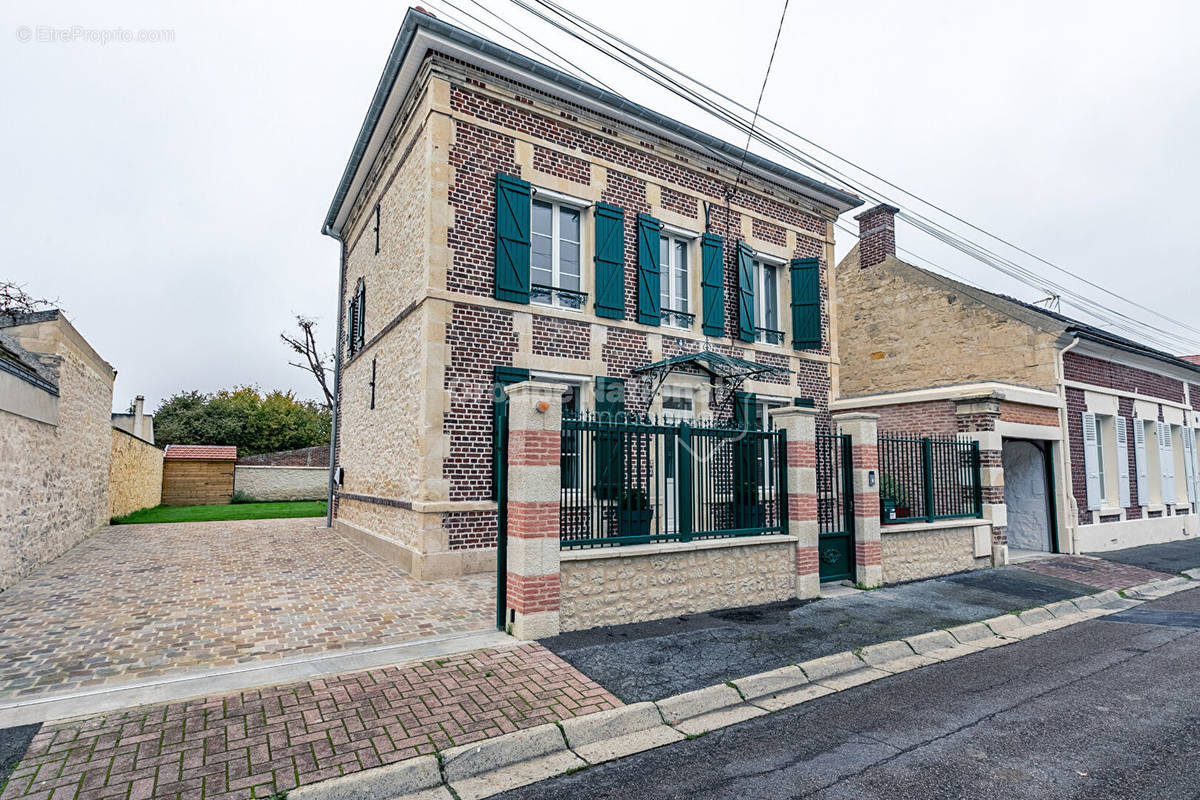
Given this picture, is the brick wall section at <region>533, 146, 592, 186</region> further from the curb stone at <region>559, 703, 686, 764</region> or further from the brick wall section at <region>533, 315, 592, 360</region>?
the curb stone at <region>559, 703, 686, 764</region>

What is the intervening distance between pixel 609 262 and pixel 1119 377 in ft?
40.9

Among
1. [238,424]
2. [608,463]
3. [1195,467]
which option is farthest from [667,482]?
[238,424]

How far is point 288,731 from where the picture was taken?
3570 millimetres

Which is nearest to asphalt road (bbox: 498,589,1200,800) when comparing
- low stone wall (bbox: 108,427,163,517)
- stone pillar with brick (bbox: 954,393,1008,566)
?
stone pillar with brick (bbox: 954,393,1008,566)

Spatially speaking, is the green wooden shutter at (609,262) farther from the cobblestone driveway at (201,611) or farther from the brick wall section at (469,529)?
the cobblestone driveway at (201,611)

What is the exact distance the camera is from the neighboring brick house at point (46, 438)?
290 inches

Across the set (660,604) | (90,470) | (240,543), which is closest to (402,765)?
(660,604)

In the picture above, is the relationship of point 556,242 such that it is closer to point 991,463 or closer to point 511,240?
point 511,240

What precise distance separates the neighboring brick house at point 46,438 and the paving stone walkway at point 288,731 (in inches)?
219

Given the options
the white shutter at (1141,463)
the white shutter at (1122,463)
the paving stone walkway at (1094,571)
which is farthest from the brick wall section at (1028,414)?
the white shutter at (1141,463)

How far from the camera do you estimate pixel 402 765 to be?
10.5ft

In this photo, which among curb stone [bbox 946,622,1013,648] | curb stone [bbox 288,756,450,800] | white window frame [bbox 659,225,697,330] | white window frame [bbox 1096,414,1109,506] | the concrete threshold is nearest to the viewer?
curb stone [bbox 288,756,450,800]

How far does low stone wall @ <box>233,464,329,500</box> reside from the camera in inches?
898

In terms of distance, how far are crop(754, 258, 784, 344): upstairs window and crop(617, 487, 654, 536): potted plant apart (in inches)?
269
